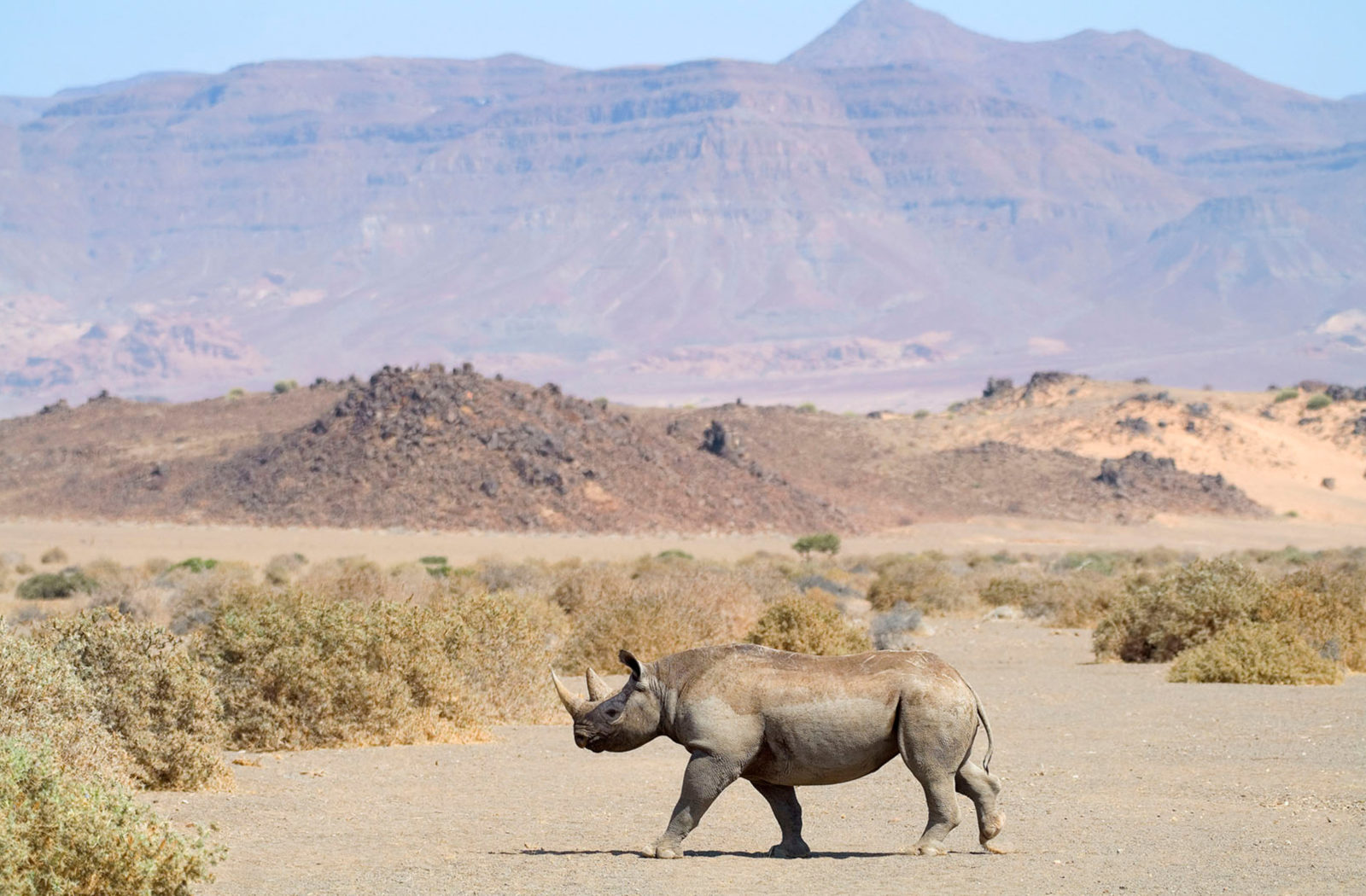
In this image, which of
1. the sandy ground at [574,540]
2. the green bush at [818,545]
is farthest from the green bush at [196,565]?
the green bush at [818,545]

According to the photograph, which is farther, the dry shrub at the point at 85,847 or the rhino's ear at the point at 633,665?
the rhino's ear at the point at 633,665

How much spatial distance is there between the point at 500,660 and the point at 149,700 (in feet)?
15.8

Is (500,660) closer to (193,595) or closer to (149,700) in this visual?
(149,700)

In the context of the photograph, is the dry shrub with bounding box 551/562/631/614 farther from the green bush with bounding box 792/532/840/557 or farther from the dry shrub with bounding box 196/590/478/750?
the green bush with bounding box 792/532/840/557

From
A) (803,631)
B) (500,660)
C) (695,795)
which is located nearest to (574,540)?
(803,631)

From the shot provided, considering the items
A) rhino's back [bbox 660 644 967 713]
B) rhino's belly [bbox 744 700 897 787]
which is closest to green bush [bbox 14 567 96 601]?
rhino's back [bbox 660 644 967 713]

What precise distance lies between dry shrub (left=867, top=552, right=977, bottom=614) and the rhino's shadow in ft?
65.8

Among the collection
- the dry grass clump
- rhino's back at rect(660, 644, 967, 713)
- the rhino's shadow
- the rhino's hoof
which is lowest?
the dry grass clump

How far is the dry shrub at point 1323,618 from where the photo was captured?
19.7 m

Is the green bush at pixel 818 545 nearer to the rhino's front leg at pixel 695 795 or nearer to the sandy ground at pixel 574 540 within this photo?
the sandy ground at pixel 574 540

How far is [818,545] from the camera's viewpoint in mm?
48656

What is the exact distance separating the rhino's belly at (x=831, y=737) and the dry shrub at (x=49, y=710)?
12.3 ft

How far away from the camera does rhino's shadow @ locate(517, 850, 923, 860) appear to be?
32.9 ft

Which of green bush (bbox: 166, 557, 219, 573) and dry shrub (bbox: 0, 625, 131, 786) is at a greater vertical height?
dry shrub (bbox: 0, 625, 131, 786)
